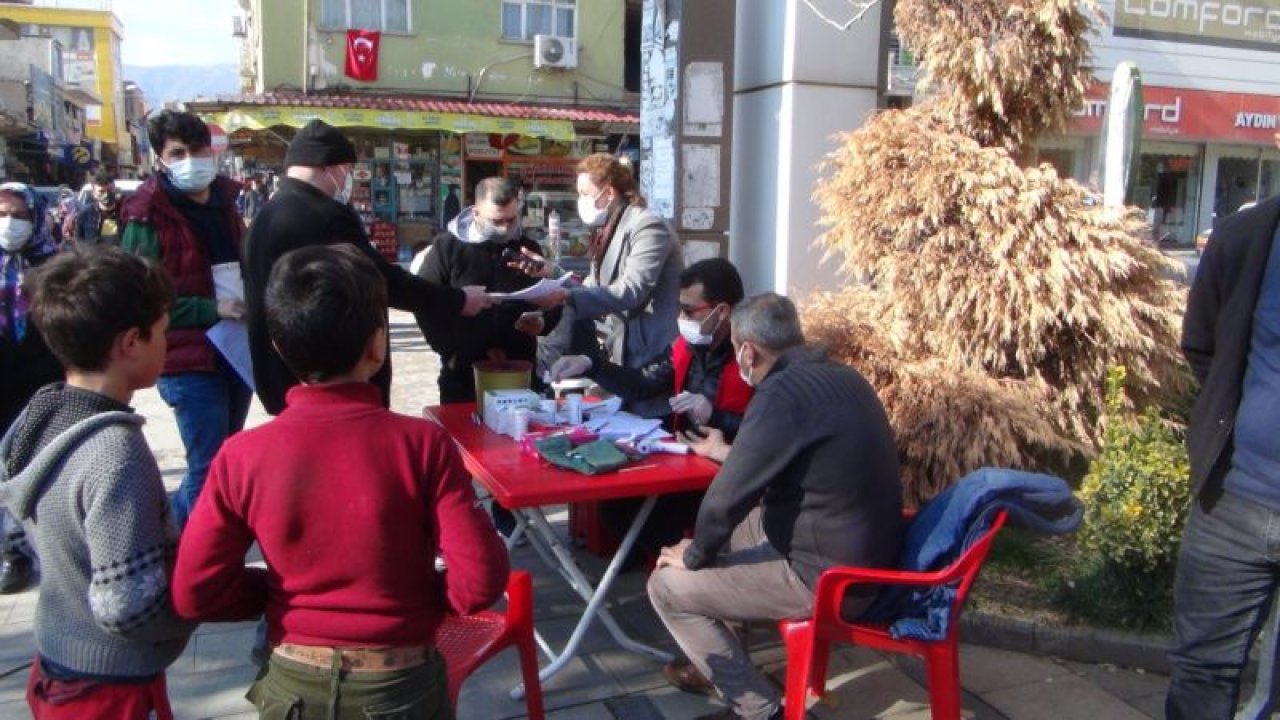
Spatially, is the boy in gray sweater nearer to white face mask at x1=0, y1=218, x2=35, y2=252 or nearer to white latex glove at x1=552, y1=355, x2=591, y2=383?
white latex glove at x1=552, y1=355, x2=591, y2=383

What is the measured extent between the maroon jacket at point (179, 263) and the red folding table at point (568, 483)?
3.16ft

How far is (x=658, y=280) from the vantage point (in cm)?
398

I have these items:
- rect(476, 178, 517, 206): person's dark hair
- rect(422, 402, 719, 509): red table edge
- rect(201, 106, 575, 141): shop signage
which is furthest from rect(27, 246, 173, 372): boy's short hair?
rect(201, 106, 575, 141): shop signage

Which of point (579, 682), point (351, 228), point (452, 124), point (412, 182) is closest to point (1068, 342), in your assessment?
point (579, 682)

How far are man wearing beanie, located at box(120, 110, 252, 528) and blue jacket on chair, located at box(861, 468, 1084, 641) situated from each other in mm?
2392

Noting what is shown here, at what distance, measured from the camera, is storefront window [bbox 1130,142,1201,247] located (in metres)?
21.8

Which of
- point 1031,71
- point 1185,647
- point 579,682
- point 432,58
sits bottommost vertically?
point 579,682

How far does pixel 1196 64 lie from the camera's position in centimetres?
1941

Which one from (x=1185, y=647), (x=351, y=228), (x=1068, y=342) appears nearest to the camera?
(x=1185, y=647)

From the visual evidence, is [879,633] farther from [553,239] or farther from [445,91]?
[445,91]

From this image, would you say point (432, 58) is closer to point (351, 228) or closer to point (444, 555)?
point (351, 228)

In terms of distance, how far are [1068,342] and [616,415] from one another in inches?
86.8

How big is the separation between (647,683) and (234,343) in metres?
1.85

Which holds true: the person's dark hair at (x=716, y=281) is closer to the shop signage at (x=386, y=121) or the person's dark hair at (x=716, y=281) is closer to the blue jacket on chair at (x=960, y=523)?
the blue jacket on chair at (x=960, y=523)
